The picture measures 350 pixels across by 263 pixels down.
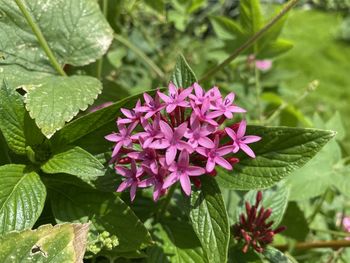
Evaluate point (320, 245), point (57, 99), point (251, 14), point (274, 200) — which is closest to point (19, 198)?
point (57, 99)

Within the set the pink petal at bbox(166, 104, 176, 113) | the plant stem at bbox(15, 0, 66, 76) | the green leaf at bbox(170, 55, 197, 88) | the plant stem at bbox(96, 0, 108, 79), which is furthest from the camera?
the plant stem at bbox(96, 0, 108, 79)

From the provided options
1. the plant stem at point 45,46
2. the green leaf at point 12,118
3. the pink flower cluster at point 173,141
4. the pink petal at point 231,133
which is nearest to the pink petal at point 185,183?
the pink flower cluster at point 173,141

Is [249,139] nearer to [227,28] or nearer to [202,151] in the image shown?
[202,151]

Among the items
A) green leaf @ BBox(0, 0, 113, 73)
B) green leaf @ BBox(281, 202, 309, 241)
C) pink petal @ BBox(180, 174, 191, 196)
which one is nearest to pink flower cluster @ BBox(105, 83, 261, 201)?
pink petal @ BBox(180, 174, 191, 196)

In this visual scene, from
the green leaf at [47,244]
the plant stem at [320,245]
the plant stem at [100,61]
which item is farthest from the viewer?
the plant stem at [100,61]

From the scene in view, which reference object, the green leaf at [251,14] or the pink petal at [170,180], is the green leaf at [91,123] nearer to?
the pink petal at [170,180]

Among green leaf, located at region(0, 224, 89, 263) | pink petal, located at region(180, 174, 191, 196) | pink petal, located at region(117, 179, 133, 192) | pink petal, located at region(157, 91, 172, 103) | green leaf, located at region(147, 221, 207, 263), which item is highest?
pink petal, located at region(157, 91, 172, 103)

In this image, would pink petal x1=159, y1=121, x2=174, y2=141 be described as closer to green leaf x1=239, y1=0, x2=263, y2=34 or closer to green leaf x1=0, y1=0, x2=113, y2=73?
green leaf x1=0, y1=0, x2=113, y2=73
